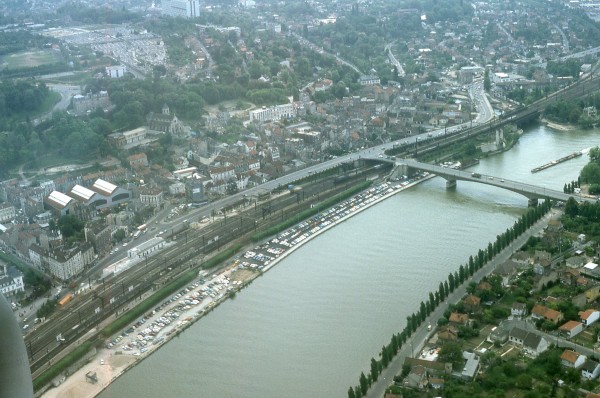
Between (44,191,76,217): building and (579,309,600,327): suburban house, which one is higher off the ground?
(44,191,76,217): building

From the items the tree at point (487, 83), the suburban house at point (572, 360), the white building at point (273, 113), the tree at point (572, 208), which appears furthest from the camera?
the tree at point (487, 83)

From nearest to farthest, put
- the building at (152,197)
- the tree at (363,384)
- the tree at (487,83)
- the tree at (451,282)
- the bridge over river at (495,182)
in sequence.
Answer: the tree at (363,384), the tree at (451,282), the bridge over river at (495,182), the building at (152,197), the tree at (487,83)

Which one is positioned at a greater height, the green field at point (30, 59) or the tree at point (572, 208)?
the green field at point (30, 59)

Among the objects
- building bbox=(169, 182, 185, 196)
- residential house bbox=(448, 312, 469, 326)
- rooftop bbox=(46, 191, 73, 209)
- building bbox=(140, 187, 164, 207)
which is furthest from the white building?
residential house bbox=(448, 312, 469, 326)

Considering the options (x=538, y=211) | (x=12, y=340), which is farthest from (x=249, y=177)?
(x=12, y=340)

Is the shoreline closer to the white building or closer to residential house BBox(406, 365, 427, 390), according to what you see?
residential house BBox(406, 365, 427, 390)

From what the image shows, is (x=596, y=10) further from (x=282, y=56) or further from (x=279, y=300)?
(x=279, y=300)

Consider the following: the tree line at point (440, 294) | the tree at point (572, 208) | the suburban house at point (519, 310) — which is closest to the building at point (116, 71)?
the tree line at point (440, 294)

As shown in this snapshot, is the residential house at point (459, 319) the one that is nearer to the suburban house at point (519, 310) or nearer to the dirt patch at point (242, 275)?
the suburban house at point (519, 310)
